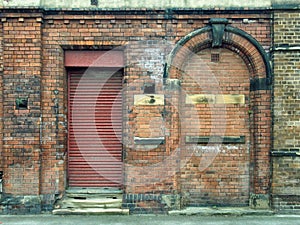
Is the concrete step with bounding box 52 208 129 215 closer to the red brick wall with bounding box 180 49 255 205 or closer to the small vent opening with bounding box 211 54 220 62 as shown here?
the red brick wall with bounding box 180 49 255 205

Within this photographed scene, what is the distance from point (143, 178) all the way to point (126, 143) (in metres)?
0.85

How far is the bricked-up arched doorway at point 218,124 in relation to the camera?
889cm

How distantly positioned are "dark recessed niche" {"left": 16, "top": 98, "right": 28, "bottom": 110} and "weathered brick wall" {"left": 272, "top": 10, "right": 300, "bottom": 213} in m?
5.44

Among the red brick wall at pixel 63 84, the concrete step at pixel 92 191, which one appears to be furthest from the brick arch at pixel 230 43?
the concrete step at pixel 92 191

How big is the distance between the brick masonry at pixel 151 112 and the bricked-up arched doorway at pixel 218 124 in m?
0.02

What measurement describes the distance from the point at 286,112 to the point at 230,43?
1.95m

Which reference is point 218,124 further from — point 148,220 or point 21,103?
point 21,103

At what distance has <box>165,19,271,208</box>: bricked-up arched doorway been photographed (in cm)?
889

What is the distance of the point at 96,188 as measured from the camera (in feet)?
29.9

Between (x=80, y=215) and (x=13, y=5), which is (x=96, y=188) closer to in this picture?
(x=80, y=215)

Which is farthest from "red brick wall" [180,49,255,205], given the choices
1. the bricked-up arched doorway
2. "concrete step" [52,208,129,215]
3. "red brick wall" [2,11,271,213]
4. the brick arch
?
"concrete step" [52,208,129,215]

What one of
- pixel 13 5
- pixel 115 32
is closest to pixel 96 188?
pixel 115 32

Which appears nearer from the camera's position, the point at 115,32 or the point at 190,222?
the point at 190,222

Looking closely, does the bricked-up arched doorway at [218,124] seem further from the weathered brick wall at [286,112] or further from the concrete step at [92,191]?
the concrete step at [92,191]
